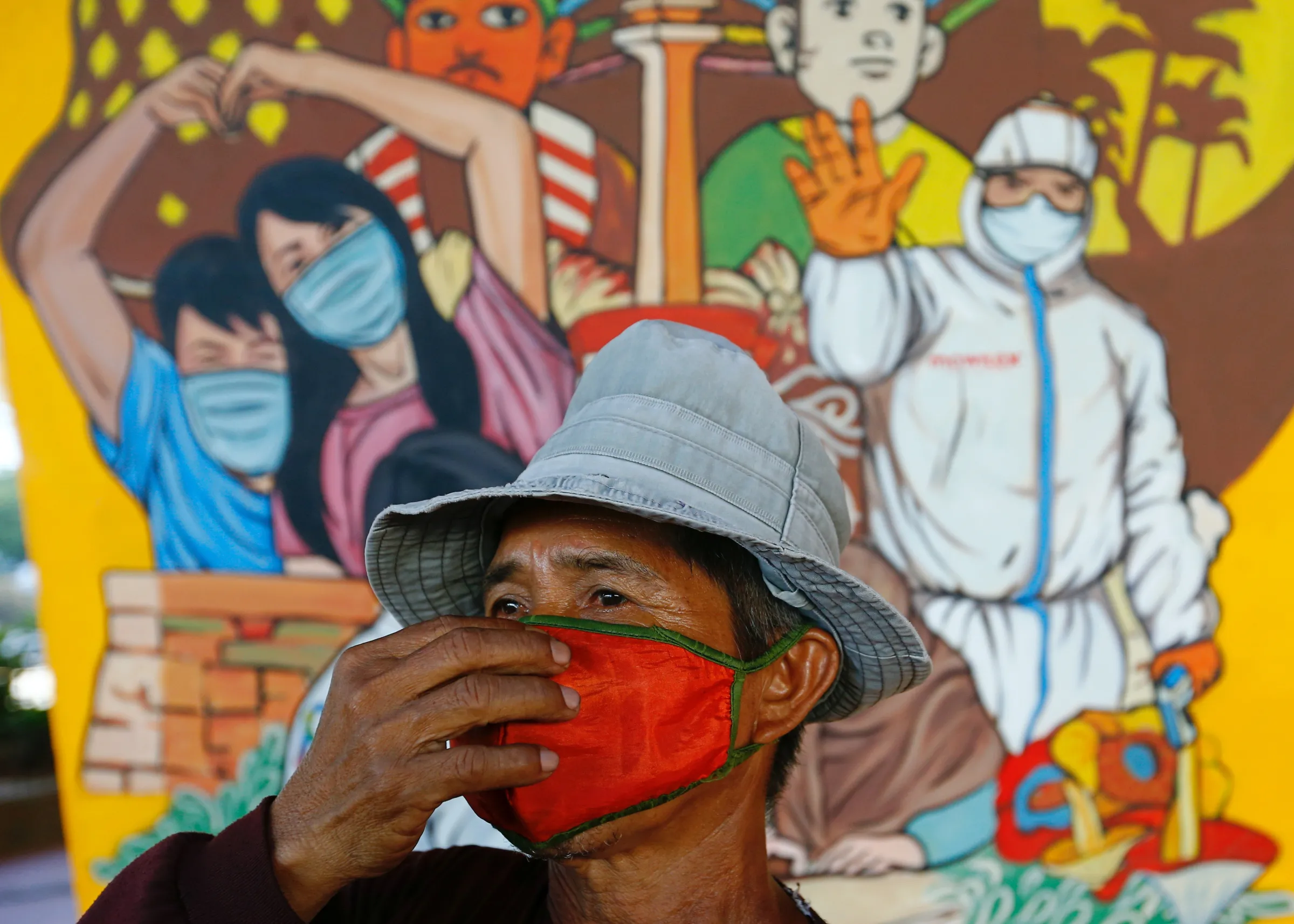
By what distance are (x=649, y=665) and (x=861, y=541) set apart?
1748 mm

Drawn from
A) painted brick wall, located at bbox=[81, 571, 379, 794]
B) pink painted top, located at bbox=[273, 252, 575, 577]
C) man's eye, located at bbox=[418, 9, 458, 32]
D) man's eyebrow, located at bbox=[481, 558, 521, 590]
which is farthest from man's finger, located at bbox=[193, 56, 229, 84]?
man's eyebrow, located at bbox=[481, 558, 521, 590]

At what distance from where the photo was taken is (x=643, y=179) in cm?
302

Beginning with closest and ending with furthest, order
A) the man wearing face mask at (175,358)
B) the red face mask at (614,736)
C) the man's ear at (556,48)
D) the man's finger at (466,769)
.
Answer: the man's finger at (466,769)
the red face mask at (614,736)
the man's ear at (556,48)
the man wearing face mask at (175,358)

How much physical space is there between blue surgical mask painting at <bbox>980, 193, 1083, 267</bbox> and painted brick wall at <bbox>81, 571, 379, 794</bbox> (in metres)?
2.41

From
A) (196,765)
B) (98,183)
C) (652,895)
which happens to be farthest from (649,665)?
(98,183)

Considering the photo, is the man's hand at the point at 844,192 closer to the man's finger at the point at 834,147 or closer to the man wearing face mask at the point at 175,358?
the man's finger at the point at 834,147

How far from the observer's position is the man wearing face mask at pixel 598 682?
1.24 meters

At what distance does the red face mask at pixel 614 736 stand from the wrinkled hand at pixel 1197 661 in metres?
2.14

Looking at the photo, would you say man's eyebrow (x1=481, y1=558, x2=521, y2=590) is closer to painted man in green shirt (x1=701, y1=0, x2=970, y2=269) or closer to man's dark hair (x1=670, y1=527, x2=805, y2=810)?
man's dark hair (x1=670, y1=527, x2=805, y2=810)

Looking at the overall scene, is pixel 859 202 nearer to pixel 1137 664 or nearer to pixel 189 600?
pixel 1137 664

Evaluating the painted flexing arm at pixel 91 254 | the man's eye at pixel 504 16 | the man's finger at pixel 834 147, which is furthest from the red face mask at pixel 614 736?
the painted flexing arm at pixel 91 254

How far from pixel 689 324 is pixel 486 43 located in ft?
3.77

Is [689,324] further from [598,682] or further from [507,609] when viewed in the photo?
[598,682]

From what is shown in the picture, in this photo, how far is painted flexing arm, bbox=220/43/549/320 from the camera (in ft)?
10.0
